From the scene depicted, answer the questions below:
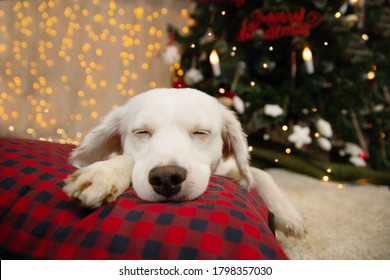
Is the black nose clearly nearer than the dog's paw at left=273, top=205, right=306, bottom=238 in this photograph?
Yes

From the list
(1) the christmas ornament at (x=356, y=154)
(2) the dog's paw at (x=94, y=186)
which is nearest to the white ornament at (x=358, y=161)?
(1) the christmas ornament at (x=356, y=154)

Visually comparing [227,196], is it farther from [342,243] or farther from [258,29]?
[258,29]

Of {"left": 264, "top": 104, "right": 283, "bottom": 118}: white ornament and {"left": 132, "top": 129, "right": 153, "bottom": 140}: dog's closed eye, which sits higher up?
{"left": 132, "top": 129, "right": 153, "bottom": 140}: dog's closed eye

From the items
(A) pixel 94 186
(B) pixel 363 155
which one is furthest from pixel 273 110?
(A) pixel 94 186

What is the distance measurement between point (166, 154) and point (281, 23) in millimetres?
1890

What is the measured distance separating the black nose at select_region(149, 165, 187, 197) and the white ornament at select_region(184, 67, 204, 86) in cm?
179

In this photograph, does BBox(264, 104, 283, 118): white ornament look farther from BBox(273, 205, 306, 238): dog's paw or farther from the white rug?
BBox(273, 205, 306, 238): dog's paw

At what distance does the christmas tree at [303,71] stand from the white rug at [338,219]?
23cm

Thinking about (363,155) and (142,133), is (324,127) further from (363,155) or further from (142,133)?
(142,133)

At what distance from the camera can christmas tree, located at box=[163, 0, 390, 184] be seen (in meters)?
2.40

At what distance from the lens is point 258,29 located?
2443 millimetres

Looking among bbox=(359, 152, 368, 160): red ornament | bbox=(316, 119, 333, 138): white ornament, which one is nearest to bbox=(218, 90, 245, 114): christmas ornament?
bbox=(316, 119, 333, 138): white ornament

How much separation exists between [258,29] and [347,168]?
4.64ft
